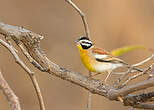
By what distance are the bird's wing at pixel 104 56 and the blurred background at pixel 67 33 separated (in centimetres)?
345

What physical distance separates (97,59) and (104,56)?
69mm

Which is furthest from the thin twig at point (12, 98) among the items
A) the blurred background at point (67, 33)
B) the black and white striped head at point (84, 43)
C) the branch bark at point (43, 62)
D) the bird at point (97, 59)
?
the blurred background at point (67, 33)

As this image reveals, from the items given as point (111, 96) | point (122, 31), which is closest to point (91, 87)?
point (111, 96)

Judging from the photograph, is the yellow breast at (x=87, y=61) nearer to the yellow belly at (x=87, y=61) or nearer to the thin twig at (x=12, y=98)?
the yellow belly at (x=87, y=61)

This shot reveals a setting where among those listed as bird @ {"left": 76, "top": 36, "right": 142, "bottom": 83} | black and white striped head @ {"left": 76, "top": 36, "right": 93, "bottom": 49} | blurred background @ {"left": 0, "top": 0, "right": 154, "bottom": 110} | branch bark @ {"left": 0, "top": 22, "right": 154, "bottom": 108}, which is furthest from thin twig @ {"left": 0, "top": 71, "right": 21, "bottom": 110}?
blurred background @ {"left": 0, "top": 0, "right": 154, "bottom": 110}

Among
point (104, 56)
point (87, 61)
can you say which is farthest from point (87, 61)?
point (104, 56)

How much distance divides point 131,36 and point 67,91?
153cm

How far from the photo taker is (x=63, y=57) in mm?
7109

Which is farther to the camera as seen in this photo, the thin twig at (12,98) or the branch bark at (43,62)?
the branch bark at (43,62)

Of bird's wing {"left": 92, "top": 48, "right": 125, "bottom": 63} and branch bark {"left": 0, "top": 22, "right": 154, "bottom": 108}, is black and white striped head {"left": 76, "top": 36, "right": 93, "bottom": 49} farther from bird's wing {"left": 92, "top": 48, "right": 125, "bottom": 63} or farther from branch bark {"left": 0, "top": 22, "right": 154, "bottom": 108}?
branch bark {"left": 0, "top": 22, "right": 154, "bottom": 108}

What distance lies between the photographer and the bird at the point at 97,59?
3.33 meters

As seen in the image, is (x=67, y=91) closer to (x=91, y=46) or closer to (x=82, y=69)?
(x=82, y=69)

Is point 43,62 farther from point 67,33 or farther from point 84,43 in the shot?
point 67,33

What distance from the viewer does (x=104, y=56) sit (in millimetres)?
3377
